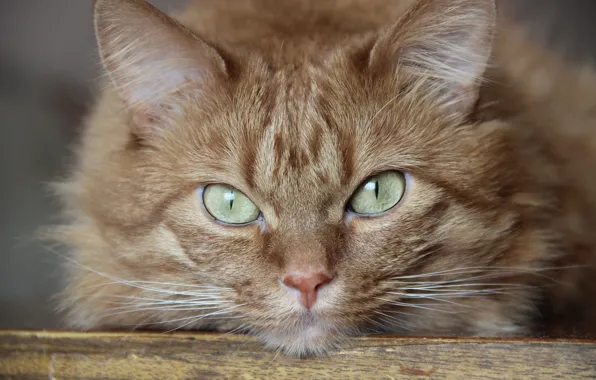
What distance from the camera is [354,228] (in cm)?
125

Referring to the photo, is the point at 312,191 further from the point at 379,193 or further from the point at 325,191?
the point at 379,193

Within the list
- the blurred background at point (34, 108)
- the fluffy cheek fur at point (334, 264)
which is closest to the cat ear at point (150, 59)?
the fluffy cheek fur at point (334, 264)

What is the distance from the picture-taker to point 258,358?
1222 mm

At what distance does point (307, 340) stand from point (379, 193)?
0.31 m

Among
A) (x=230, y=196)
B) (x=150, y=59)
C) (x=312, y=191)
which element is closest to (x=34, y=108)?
(x=150, y=59)

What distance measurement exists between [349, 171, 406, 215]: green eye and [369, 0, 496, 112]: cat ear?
8.8 inches

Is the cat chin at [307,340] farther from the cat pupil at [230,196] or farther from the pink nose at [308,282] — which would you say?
the cat pupil at [230,196]

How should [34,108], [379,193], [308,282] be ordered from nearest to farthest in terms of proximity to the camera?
[308,282], [379,193], [34,108]

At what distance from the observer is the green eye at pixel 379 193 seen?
127 cm

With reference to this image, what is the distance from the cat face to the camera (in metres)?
1.21

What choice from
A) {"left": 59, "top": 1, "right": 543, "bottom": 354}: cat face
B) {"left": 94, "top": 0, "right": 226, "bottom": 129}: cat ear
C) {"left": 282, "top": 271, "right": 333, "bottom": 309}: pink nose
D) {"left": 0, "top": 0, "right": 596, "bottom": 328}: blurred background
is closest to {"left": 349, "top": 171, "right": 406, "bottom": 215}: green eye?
{"left": 59, "top": 1, "right": 543, "bottom": 354}: cat face

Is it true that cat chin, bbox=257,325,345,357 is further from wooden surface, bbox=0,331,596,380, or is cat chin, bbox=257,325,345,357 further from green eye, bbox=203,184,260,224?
green eye, bbox=203,184,260,224

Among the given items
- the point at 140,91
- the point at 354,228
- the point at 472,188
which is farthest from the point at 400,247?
the point at 140,91

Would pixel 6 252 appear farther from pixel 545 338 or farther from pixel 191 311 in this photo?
pixel 545 338
